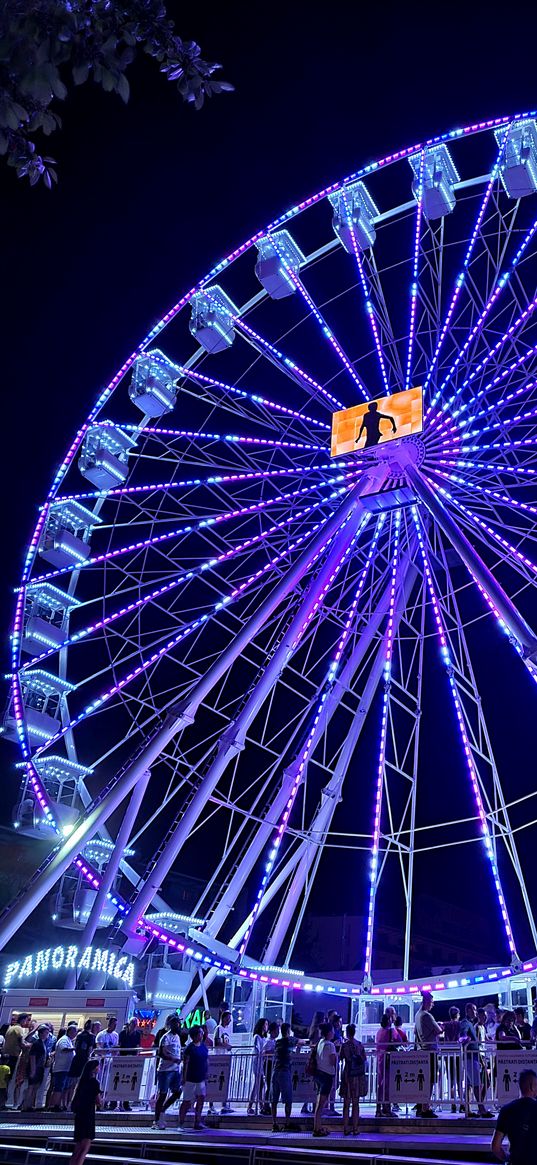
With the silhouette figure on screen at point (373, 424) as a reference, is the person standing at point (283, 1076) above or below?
below

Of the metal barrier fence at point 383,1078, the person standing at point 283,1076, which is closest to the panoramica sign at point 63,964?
the metal barrier fence at point 383,1078

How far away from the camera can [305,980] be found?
18422 millimetres

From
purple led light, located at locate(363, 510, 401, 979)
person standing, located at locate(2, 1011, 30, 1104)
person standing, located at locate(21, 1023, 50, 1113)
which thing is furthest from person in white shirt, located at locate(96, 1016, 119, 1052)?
purple led light, located at locate(363, 510, 401, 979)

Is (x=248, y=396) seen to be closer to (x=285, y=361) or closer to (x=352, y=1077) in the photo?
(x=285, y=361)

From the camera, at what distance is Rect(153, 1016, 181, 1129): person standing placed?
1405cm

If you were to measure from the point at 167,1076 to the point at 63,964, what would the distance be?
62.4 feet

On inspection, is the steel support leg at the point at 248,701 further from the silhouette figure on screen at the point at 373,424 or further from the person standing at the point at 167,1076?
the person standing at the point at 167,1076

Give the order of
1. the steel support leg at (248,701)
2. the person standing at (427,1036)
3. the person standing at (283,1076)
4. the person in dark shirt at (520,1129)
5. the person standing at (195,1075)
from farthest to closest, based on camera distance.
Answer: the steel support leg at (248,701) < the person standing at (195,1075) < the person standing at (283,1076) < the person standing at (427,1036) < the person in dark shirt at (520,1129)

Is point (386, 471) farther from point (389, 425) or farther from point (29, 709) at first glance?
point (29, 709)

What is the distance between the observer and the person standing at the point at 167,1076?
14055 millimetres

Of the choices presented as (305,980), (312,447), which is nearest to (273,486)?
(312,447)

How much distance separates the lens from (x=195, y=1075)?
13.5m

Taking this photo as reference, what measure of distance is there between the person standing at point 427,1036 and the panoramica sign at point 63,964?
1707cm

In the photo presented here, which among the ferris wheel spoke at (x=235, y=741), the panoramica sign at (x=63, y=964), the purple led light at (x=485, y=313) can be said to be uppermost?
the purple led light at (x=485, y=313)
